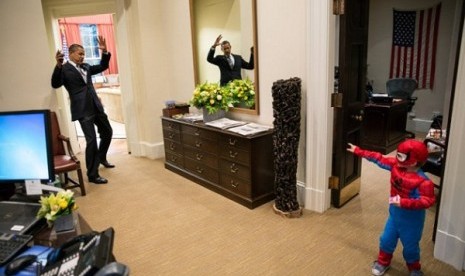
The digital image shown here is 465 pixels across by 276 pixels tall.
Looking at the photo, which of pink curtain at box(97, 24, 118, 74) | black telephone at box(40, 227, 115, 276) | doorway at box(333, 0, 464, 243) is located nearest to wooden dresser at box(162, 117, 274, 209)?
black telephone at box(40, 227, 115, 276)

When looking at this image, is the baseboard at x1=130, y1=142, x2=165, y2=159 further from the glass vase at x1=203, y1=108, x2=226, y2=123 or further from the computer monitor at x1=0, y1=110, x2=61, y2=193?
the computer monitor at x1=0, y1=110, x2=61, y2=193

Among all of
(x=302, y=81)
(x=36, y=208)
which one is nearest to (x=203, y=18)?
(x=302, y=81)

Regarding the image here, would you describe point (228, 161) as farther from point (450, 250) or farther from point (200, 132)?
point (450, 250)

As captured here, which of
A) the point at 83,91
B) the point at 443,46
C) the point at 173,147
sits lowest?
the point at 173,147

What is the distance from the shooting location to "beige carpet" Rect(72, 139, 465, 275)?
221 centimetres

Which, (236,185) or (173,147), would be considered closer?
(236,185)

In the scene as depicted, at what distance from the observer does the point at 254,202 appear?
120 inches

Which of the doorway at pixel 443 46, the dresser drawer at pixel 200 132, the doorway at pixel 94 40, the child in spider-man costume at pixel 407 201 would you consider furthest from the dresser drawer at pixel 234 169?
the doorway at pixel 94 40

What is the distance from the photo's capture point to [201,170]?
145 inches

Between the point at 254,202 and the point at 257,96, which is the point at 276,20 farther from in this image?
the point at 254,202

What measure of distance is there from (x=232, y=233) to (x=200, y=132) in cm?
130

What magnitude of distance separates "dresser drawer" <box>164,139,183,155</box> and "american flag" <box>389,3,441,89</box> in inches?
177

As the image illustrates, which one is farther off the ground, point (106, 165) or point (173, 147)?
point (173, 147)

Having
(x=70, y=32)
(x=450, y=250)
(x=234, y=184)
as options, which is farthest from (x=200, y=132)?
(x=70, y=32)
